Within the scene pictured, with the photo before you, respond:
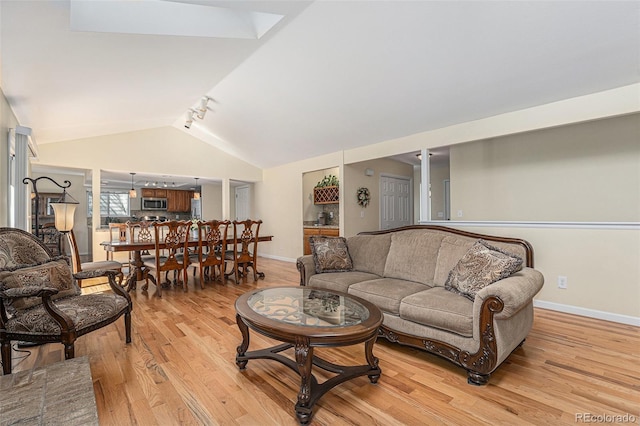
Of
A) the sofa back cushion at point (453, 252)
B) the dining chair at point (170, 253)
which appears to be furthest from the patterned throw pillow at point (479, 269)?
the dining chair at point (170, 253)

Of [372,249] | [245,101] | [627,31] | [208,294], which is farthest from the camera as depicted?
[245,101]

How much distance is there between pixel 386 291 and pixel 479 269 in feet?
2.46

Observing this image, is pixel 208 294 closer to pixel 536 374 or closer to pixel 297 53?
pixel 297 53

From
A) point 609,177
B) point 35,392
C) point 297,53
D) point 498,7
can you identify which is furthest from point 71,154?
point 609,177

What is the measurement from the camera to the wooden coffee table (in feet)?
5.46

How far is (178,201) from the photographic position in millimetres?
9539

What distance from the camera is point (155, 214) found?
9664 millimetres

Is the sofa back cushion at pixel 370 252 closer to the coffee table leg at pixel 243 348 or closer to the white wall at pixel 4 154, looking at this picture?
the coffee table leg at pixel 243 348

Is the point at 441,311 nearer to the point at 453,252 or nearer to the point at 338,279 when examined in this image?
the point at 453,252

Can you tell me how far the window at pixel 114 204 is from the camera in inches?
362

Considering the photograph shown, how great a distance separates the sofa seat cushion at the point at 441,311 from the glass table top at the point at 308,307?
437mm

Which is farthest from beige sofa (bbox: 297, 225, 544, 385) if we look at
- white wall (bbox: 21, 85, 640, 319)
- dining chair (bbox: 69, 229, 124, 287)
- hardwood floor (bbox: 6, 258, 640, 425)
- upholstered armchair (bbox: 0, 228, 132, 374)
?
dining chair (bbox: 69, 229, 124, 287)

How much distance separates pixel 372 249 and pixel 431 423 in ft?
6.55

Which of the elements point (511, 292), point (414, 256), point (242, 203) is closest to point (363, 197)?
point (414, 256)
